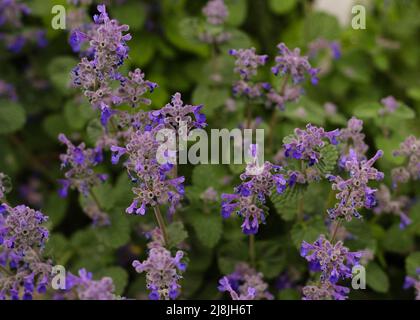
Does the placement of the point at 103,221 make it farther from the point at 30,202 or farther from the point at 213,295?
the point at 30,202

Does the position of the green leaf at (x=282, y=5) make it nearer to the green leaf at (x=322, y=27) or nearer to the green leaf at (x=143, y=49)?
the green leaf at (x=322, y=27)

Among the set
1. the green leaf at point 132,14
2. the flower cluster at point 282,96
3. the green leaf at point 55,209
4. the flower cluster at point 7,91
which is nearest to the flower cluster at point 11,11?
the flower cluster at point 7,91

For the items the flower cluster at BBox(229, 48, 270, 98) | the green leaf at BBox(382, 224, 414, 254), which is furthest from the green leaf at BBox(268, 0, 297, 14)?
the green leaf at BBox(382, 224, 414, 254)

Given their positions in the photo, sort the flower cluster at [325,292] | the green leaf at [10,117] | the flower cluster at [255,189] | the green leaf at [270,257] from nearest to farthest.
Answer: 1. the flower cluster at [255,189]
2. the flower cluster at [325,292]
3. the green leaf at [270,257]
4. the green leaf at [10,117]

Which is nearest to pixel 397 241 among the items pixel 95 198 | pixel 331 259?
pixel 331 259

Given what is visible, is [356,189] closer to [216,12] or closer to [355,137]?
[355,137]

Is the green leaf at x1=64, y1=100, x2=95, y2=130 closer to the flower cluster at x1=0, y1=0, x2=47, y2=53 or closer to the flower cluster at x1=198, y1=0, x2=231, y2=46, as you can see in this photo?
the flower cluster at x1=0, y1=0, x2=47, y2=53
